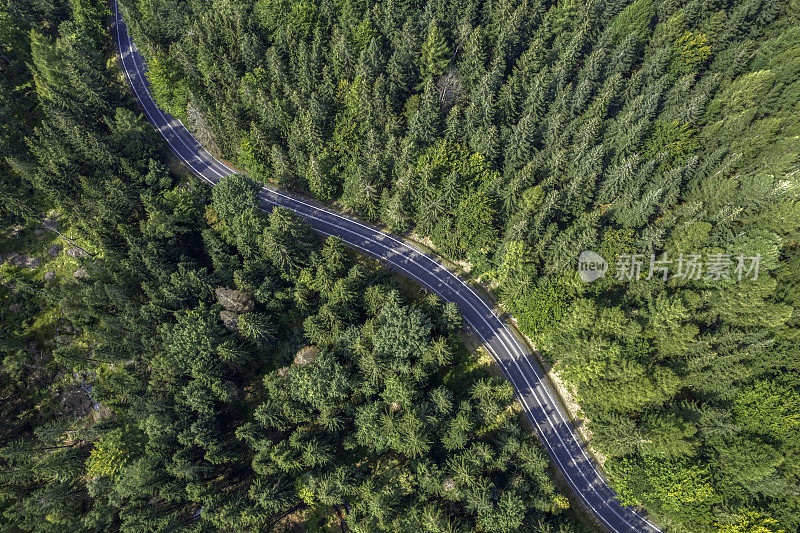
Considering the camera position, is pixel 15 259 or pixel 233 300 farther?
pixel 15 259

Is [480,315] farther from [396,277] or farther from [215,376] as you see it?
[215,376]

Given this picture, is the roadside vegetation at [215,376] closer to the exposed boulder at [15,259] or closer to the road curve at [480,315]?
the exposed boulder at [15,259]

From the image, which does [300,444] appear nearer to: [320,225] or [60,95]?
[320,225]

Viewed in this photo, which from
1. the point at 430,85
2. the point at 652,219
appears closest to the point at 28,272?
the point at 430,85

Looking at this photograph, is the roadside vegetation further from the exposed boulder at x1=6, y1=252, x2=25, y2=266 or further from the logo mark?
the logo mark

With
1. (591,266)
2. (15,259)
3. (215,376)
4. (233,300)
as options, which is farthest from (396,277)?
(15,259)
